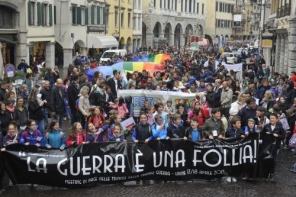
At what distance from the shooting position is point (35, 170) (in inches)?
Answer: 371

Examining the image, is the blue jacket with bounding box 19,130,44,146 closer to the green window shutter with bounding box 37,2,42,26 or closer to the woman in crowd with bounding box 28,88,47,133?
the woman in crowd with bounding box 28,88,47,133

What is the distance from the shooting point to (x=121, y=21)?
52656 millimetres

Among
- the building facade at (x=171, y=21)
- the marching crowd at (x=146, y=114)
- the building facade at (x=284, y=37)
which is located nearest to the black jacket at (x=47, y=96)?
the marching crowd at (x=146, y=114)

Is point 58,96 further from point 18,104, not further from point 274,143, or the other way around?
point 274,143

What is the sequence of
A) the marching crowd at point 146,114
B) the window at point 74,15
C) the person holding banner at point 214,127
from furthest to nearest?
the window at point 74,15 → the person holding banner at point 214,127 → the marching crowd at point 146,114

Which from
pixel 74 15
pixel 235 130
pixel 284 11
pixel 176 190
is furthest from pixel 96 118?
pixel 74 15

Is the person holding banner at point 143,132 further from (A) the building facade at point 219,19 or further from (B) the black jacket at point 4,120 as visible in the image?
(A) the building facade at point 219,19

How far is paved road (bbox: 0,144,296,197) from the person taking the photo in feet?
30.9

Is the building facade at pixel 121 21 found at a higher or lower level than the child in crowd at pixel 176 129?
higher

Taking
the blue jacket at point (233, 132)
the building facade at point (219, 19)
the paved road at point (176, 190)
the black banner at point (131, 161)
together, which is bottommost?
the paved road at point (176, 190)

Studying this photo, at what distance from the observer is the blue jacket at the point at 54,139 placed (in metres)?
10.1

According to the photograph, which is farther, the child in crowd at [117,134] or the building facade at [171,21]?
the building facade at [171,21]

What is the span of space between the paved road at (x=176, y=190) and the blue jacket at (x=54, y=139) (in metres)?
0.88

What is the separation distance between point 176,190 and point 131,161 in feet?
3.34
